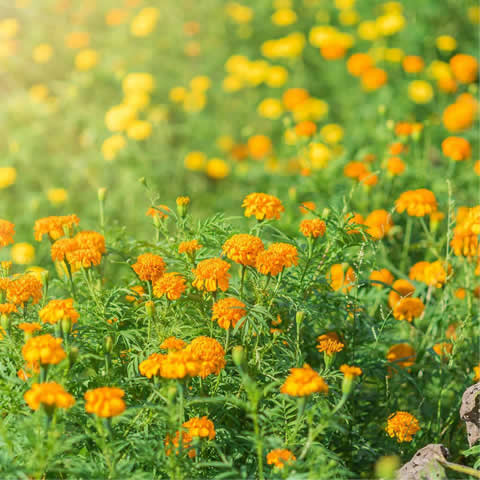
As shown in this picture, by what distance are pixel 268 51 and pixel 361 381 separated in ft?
12.1

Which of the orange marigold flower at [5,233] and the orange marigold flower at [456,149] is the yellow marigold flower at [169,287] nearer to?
the orange marigold flower at [5,233]

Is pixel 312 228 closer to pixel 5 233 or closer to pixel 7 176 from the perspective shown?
pixel 5 233

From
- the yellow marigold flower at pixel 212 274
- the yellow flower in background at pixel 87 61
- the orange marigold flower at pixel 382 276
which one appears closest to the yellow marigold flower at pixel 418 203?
the orange marigold flower at pixel 382 276

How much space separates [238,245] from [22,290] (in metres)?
0.59

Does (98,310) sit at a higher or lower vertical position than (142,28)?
lower

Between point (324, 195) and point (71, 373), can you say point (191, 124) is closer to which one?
point (324, 195)

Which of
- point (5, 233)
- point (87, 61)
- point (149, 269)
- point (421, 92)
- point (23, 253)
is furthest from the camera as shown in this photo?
point (87, 61)

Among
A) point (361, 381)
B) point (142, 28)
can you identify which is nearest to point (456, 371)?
point (361, 381)

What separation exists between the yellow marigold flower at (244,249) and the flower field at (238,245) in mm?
11

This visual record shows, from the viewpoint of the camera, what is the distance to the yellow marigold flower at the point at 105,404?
143 centimetres

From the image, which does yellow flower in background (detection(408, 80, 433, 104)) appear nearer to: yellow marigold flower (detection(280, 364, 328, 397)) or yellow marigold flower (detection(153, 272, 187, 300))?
yellow marigold flower (detection(153, 272, 187, 300))

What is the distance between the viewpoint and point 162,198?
4.46 meters

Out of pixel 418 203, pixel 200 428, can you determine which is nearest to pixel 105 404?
pixel 200 428

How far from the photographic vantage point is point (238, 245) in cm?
181
